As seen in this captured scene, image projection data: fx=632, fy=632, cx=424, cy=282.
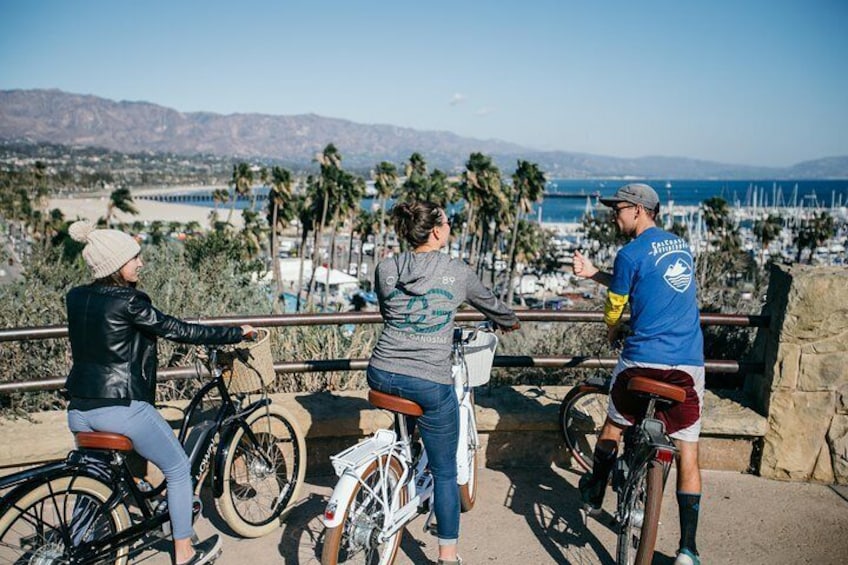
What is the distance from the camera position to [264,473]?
150 inches

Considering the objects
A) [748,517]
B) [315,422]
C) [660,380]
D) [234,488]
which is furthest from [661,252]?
[234,488]

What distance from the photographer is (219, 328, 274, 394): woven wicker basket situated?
11.3ft

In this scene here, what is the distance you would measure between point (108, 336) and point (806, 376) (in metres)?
4.32

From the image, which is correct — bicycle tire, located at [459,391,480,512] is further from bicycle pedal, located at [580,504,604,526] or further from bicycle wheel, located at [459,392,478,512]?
bicycle pedal, located at [580,504,604,526]

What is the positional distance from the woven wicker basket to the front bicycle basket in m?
1.10

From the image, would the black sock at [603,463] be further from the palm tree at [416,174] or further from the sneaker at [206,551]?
the palm tree at [416,174]

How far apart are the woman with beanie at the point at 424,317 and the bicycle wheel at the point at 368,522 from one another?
0.24 metres

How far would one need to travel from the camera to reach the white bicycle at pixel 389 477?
2.87 m

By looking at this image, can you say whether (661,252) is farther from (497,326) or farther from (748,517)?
(748,517)

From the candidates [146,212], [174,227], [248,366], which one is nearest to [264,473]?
[248,366]

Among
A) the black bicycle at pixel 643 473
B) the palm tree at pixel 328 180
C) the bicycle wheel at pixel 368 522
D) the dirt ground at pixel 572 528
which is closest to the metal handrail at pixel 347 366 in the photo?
the dirt ground at pixel 572 528

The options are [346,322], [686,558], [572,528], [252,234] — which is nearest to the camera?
[686,558]

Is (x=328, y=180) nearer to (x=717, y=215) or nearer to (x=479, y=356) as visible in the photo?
(x=717, y=215)

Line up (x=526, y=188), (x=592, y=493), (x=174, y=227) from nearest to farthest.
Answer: (x=592, y=493) → (x=526, y=188) → (x=174, y=227)
